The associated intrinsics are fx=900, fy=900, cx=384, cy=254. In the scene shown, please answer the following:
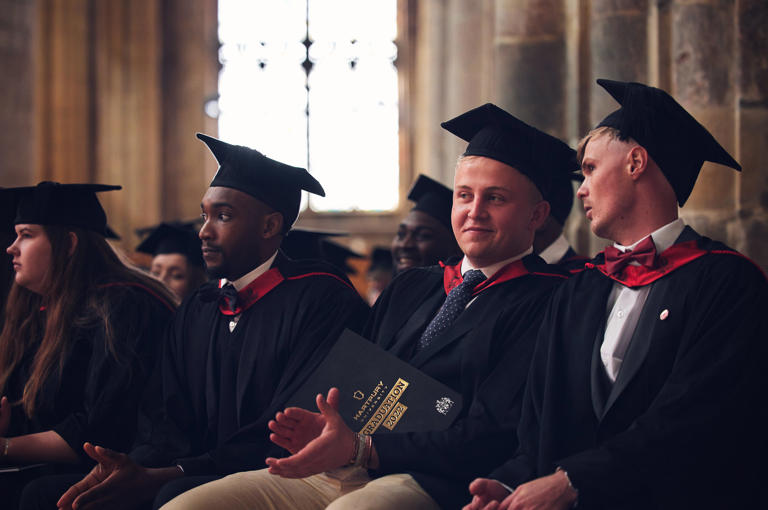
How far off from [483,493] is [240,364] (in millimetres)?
1312

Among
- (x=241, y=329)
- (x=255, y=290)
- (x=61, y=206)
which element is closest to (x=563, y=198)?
(x=255, y=290)

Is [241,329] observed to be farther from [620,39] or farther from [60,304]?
[620,39]

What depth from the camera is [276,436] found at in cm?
242

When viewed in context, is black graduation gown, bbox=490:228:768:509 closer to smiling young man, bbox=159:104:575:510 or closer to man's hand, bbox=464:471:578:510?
man's hand, bbox=464:471:578:510

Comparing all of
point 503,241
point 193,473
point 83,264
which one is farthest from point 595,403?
point 83,264

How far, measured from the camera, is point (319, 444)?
2406mm

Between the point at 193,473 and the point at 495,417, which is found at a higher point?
the point at 495,417

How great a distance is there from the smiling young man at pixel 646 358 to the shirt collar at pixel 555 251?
1.53m

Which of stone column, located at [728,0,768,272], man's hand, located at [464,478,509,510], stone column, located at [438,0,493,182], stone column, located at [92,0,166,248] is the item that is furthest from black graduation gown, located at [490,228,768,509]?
stone column, located at [92,0,166,248]

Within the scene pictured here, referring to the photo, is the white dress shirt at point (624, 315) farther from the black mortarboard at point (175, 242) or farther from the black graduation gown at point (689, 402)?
the black mortarboard at point (175, 242)

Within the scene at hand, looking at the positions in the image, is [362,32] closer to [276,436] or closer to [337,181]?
[337,181]

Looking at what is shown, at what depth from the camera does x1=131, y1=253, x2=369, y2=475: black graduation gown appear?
3.14m

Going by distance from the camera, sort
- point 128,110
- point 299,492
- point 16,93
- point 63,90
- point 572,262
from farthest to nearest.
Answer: point 128,110
point 63,90
point 16,93
point 572,262
point 299,492

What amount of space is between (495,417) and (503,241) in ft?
1.80
